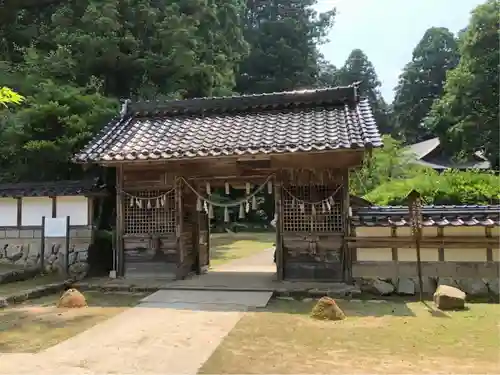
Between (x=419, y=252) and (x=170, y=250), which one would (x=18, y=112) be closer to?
(x=170, y=250)

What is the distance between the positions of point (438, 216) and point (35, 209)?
9.98 meters

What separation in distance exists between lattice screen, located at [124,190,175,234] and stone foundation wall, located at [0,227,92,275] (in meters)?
1.35

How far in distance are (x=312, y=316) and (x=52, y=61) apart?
13.1 metres

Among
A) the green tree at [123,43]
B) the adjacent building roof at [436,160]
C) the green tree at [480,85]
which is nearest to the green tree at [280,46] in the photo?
the adjacent building roof at [436,160]

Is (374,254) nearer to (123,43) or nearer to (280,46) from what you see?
(123,43)

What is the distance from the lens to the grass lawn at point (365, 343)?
4.85 metres

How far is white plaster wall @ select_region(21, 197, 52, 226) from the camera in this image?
37.2 feet

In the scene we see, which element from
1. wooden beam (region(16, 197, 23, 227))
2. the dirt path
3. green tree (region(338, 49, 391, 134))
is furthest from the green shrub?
green tree (region(338, 49, 391, 134))

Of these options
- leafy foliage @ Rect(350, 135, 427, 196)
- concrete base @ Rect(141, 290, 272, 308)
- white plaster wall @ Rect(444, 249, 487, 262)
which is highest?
leafy foliage @ Rect(350, 135, 427, 196)

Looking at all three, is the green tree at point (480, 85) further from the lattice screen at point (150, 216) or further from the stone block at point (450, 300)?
the lattice screen at point (150, 216)

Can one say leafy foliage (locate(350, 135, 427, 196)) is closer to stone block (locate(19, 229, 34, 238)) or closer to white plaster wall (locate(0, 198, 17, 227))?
stone block (locate(19, 229, 34, 238))

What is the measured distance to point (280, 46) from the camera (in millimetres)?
37281

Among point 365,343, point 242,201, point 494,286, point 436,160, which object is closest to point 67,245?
point 242,201

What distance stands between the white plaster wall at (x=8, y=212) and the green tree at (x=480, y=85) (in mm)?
24794
